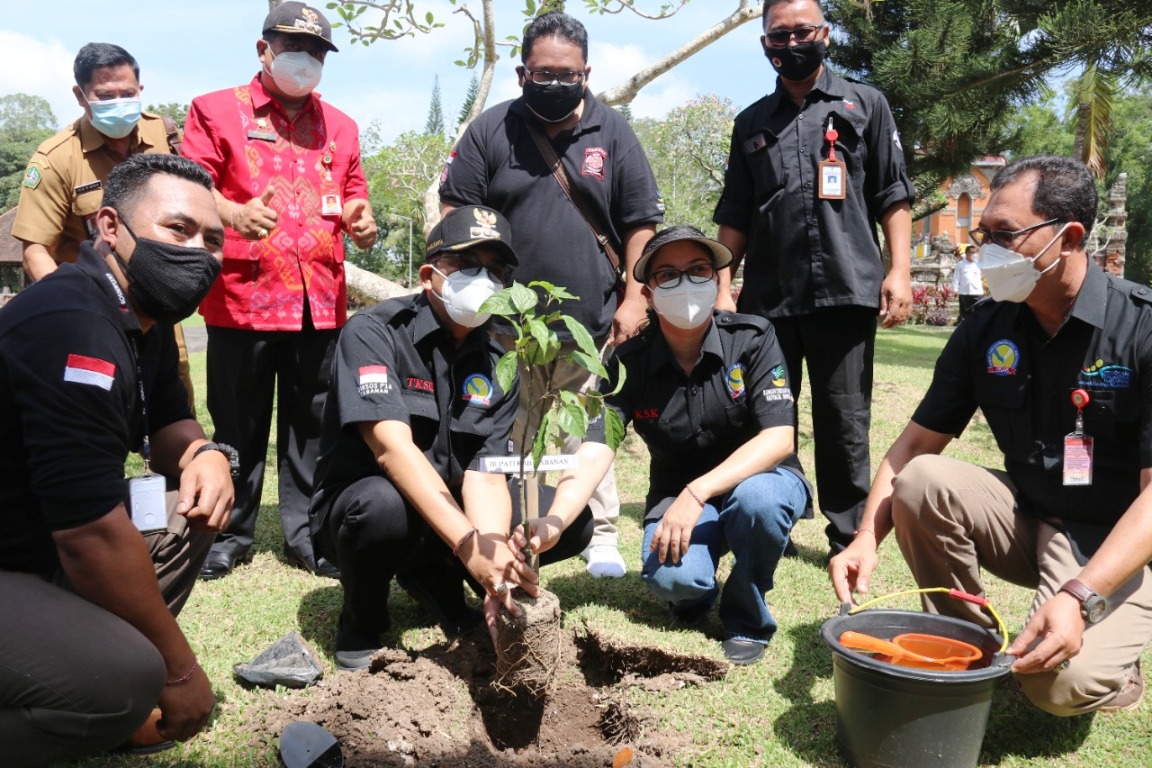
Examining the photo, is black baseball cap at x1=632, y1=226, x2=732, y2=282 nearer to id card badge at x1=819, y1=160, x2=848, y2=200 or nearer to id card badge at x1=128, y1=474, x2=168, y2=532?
id card badge at x1=819, y1=160, x2=848, y2=200

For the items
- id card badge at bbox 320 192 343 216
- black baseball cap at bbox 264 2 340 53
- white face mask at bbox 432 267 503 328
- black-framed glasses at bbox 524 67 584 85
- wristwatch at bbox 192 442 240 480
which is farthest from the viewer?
id card badge at bbox 320 192 343 216

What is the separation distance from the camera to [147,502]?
2.27 metres

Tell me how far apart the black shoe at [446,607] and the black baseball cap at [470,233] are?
1207mm

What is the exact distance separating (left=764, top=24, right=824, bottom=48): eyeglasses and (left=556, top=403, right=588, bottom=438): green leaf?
2.30 metres

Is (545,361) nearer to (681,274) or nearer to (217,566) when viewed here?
(681,274)

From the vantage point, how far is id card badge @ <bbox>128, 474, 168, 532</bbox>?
2260 mm

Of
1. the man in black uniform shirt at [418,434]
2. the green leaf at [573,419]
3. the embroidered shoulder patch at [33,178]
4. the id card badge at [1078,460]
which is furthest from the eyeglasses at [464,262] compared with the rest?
the embroidered shoulder patch at [33,178]

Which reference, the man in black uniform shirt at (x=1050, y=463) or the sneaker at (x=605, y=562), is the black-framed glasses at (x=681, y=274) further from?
the sneaker at (x=605, y=562)

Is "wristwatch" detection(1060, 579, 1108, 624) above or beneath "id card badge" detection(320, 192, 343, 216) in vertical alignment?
beneath

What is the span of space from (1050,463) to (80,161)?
12.9 ft

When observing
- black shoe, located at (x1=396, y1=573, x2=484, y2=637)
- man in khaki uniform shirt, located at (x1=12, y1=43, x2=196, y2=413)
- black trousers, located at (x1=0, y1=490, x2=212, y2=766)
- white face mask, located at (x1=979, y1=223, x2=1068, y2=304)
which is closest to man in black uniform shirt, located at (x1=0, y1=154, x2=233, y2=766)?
black trousers, located at (x1=0, y1=490, x2=212, y2=766)

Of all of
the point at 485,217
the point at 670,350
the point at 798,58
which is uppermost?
the point at 798,58

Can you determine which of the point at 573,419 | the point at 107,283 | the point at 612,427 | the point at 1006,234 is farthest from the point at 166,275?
the point at 1006,234

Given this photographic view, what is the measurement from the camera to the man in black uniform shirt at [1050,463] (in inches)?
94.3
